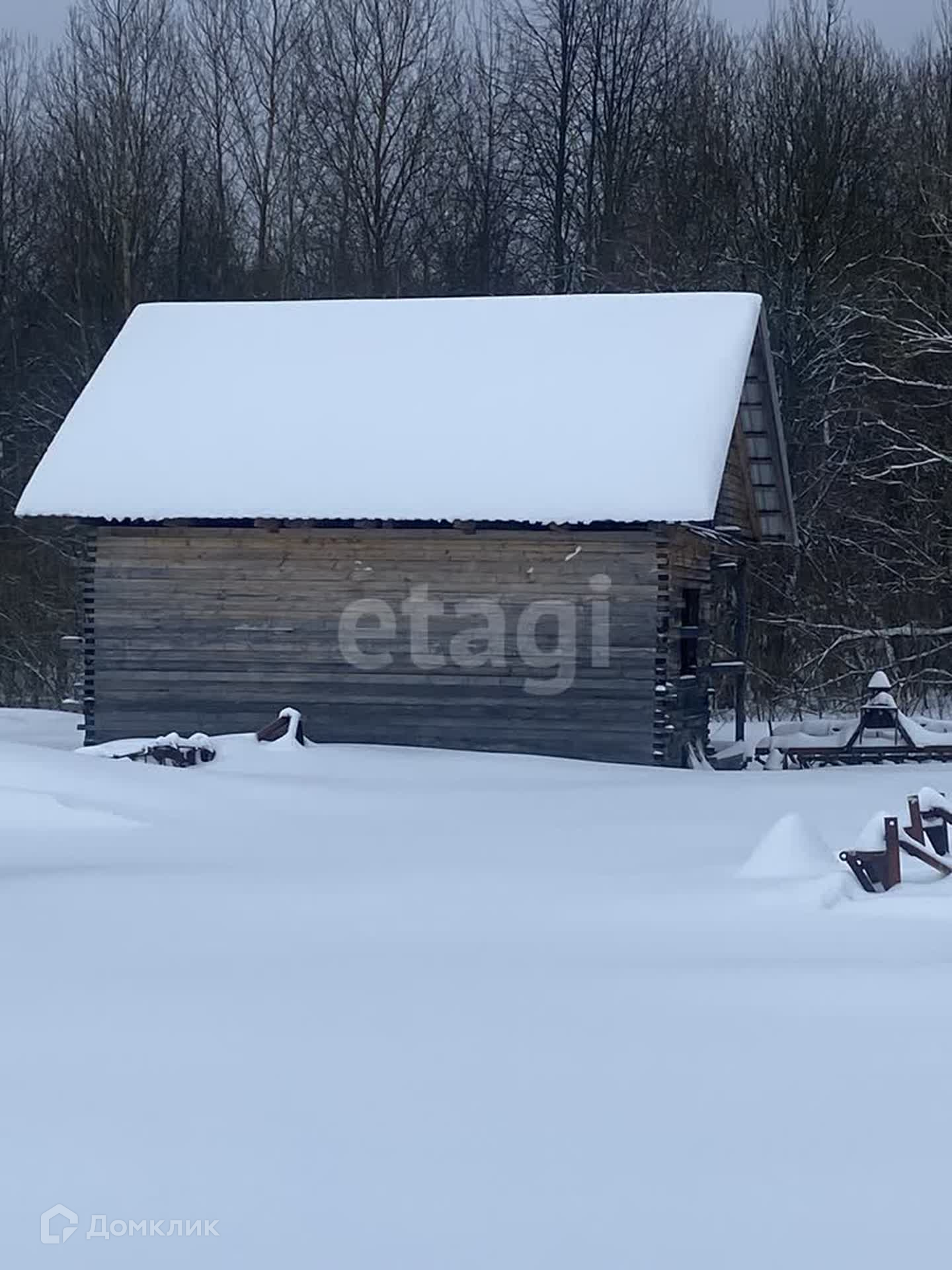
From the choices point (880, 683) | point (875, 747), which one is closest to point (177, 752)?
point (875, 747)

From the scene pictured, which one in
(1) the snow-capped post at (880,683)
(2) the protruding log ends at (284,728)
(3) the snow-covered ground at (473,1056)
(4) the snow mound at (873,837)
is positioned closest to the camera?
(3) the snow-covered ground at (473,1056)

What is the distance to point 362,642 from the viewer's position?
20.1 metres

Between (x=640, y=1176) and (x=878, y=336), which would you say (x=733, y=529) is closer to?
(x=878, y=336)

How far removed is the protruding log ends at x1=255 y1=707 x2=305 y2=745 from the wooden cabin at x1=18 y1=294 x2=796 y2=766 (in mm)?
1560

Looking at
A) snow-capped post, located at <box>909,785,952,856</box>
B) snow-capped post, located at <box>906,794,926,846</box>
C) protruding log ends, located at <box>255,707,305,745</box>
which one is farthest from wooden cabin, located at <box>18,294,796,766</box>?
snow-capped post, located at <box>906,794,926,846</box>

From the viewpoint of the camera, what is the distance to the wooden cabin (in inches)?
767

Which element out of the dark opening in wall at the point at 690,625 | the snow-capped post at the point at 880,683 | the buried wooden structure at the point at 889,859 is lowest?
the buried wooden structure at the point at 889,859

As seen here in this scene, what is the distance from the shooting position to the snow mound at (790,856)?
10180 millimetres

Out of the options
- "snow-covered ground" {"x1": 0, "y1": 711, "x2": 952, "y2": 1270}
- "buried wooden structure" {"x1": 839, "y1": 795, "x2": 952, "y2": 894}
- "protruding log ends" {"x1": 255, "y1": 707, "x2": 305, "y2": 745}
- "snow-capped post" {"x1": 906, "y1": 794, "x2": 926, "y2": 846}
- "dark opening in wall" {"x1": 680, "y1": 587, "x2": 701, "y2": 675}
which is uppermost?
"dark opening in wall" {"x1": 680, "y1": 587, "x2": 701, "y2": 675}

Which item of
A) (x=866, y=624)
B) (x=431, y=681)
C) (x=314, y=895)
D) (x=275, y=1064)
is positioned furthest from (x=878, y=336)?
(x=275, y=1064)

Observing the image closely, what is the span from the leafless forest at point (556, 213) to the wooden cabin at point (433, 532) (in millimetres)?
8464

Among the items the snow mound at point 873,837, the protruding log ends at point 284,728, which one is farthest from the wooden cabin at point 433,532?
the snow mound at point 873,837

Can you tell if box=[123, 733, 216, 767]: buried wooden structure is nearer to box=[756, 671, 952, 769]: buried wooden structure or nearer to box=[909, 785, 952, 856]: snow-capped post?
box=[756, 671, 952, 769]: buried wooden structure

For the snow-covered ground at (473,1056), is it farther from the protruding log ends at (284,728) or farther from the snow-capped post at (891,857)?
the protruding log ends at (284,728)
